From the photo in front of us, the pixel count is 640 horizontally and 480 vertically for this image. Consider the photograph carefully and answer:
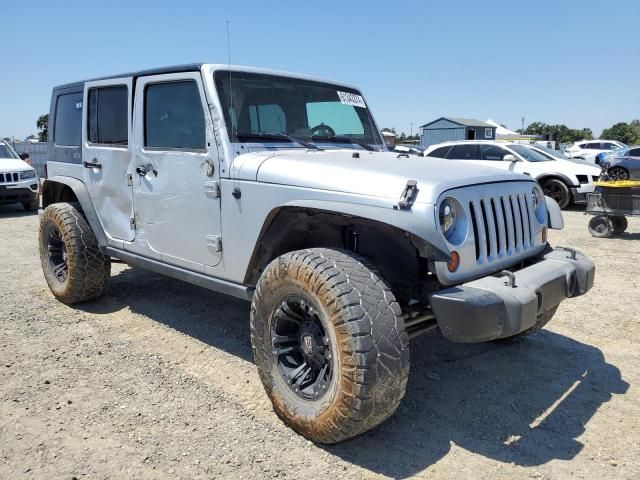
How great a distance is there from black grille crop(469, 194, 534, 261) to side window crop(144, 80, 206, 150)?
1.83 m

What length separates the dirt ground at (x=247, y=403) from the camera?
2633 mm

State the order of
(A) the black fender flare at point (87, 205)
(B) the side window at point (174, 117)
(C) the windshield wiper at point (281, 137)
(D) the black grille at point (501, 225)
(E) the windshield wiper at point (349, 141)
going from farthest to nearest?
(A) the black fender flare at point (87, 205) < (E) the windshield wiper at point (349, 141) < (B) the side window at point (174, 117) < (C) the windshield wiper at point (281, 137) < (D) the black grille at point (501, 225)

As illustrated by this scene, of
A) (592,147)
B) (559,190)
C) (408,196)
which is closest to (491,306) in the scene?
(408,196)

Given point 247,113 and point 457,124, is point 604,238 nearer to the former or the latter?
point 247,113

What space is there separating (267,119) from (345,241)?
1.07 metres

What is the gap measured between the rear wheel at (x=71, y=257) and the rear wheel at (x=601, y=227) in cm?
761

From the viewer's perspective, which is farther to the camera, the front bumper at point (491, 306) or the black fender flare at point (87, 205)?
the black fender flare at point (87, 205)

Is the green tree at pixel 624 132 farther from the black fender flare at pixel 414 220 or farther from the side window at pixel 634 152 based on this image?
the black fender flare at pixel 414 220

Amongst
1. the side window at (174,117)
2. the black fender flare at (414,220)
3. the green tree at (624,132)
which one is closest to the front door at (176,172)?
the side window at (174,117)

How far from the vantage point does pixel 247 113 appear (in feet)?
11.5

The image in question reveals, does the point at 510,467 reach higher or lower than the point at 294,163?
lower

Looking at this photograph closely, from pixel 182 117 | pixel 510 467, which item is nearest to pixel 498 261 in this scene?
pixel 510 467

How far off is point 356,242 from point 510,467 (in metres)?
1.42

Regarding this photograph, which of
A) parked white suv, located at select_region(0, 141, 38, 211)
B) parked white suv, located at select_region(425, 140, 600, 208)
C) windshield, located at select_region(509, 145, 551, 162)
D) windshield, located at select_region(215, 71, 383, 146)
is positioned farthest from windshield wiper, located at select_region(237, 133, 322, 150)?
parked white suv, located at select_region(0, 141, 38, 211)
